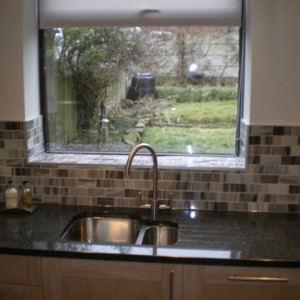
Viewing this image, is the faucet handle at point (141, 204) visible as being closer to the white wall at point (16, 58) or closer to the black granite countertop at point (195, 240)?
the black granite countertop at point (195, 240)

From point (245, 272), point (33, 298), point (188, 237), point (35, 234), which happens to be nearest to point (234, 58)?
point (188, 237)

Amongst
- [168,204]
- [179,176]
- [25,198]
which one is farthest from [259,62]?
[25,198]

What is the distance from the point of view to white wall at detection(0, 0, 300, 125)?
6.24ft

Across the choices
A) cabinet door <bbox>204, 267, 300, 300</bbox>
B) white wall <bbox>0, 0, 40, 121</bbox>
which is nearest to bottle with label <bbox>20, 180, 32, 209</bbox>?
white wall <bbox>0, 0, 40, 121</bbox>

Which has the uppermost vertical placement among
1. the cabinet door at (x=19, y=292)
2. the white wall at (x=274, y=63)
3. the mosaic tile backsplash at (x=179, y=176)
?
the white wall at (x=274, y=63)

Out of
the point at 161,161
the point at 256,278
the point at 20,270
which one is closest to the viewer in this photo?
the point at 256,278

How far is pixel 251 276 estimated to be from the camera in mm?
1528

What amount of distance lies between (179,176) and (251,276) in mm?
694

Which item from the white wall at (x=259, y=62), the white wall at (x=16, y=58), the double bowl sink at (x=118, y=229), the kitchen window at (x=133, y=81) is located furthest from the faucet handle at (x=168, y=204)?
the white wall at (x=16, y=58)

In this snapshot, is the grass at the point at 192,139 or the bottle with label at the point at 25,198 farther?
the grass at the point at 192,139

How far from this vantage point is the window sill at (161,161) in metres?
2.07

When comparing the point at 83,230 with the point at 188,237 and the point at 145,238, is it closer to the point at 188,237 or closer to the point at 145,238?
the point at 145,238

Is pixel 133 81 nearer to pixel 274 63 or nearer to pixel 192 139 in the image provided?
pixel 192 139

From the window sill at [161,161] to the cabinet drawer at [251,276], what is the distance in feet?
2.06
